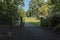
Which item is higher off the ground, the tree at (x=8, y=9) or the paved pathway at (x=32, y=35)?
the tree at (x=8, y=9)

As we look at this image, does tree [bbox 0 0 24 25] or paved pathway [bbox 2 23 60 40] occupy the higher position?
tree [bbox 0 0 24 25]

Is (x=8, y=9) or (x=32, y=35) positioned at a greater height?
(x=8, y=9)

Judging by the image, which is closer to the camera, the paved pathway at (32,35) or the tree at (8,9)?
the paved pathway at (32,35)

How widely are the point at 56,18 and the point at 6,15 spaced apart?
555cm

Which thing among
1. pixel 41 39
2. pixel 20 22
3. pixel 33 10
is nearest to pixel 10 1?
pixel 20 22

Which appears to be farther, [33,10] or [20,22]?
[33,10]

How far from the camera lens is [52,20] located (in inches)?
635

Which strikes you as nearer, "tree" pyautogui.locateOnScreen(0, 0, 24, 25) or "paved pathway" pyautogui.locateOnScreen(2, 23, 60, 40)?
"paved pathway" pyautogui.locateOnScreen(2, 23, 60, 40)

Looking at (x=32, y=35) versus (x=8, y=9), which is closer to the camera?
(x=32, y=35)

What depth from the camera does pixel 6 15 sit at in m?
18.4

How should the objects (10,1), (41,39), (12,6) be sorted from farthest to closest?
1. (12,6)
2. (10,1)
3. (41,39)

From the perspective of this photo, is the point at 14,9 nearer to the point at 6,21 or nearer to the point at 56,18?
the point at 6,21

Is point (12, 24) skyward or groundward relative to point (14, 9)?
groundward

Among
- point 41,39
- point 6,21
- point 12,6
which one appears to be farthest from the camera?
point 12,6
